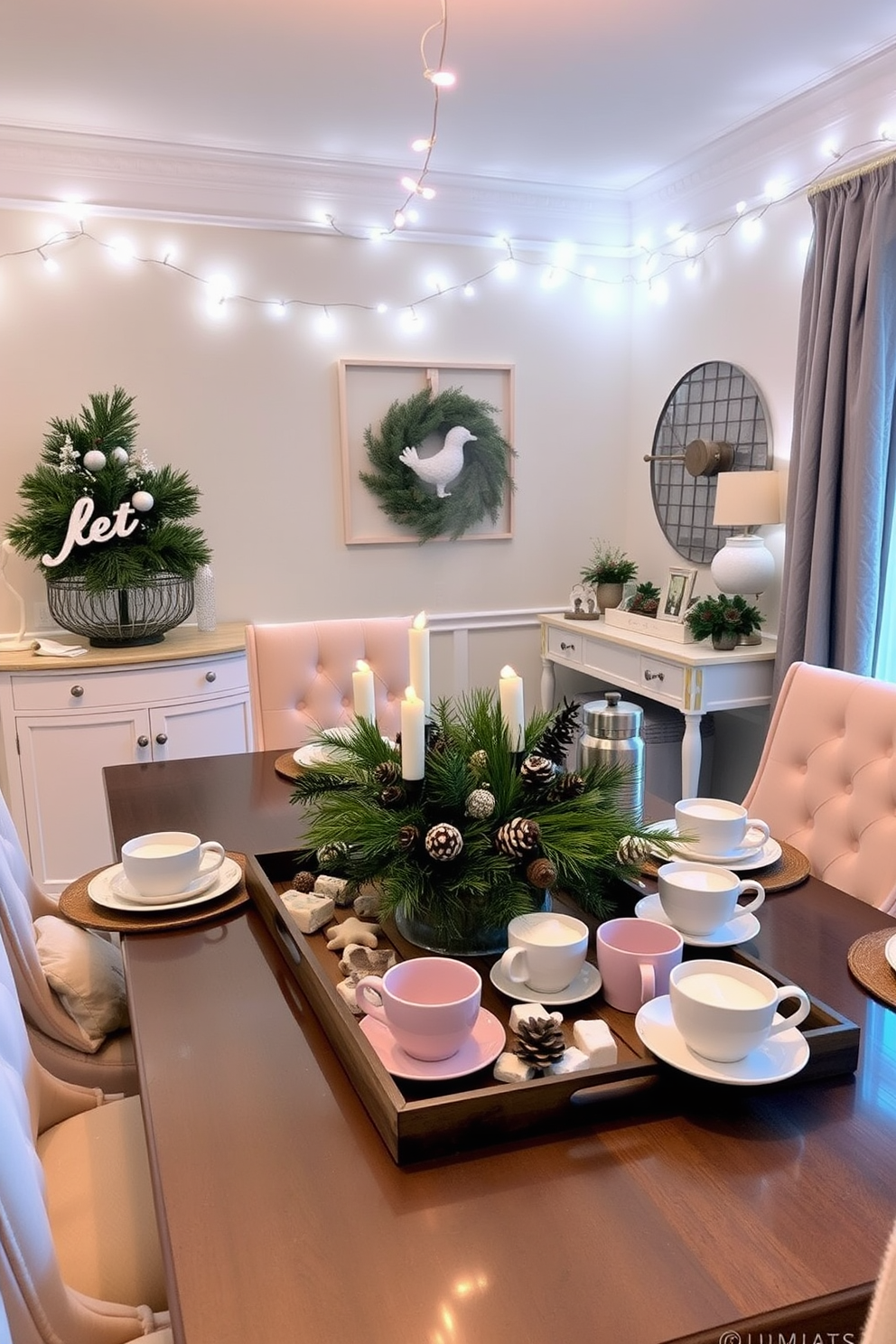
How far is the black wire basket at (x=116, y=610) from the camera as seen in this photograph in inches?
123

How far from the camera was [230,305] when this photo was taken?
3.45 metres

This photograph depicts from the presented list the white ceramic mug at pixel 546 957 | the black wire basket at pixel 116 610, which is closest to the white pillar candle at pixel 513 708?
the white ceramic mug at pixel 546 957

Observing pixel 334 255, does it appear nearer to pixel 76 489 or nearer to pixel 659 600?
pixel 76 489

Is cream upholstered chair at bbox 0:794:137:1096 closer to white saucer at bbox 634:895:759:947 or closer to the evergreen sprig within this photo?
white saucer at bbox 634:895:759:947

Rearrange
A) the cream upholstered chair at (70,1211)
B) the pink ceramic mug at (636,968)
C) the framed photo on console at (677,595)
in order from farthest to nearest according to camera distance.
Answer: the framed photo on console at (677,595), the pink ceramic mug at (636,968), the cream upholstered chair at (70,1211)

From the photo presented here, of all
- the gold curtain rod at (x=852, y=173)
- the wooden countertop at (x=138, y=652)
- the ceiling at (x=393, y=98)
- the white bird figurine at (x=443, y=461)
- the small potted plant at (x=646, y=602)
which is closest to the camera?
the ceiling at (x=393, y=98)

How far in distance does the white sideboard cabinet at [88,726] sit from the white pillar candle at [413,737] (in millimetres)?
2009

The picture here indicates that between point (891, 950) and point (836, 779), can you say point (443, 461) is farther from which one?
point (891, 950)

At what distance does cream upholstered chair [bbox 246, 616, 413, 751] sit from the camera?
2.47 m

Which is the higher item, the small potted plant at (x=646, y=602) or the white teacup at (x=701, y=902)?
the small potted plant at (x=646, y=602)

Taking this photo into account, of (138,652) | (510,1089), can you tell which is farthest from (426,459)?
(510,1089)

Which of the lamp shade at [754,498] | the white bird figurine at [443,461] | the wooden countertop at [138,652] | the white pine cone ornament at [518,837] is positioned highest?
the white bird figurine at [443,461]

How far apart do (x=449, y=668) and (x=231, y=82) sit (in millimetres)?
2157

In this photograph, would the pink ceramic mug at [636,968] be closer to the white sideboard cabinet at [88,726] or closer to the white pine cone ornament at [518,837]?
the white pine cone ornament at [518,837]
